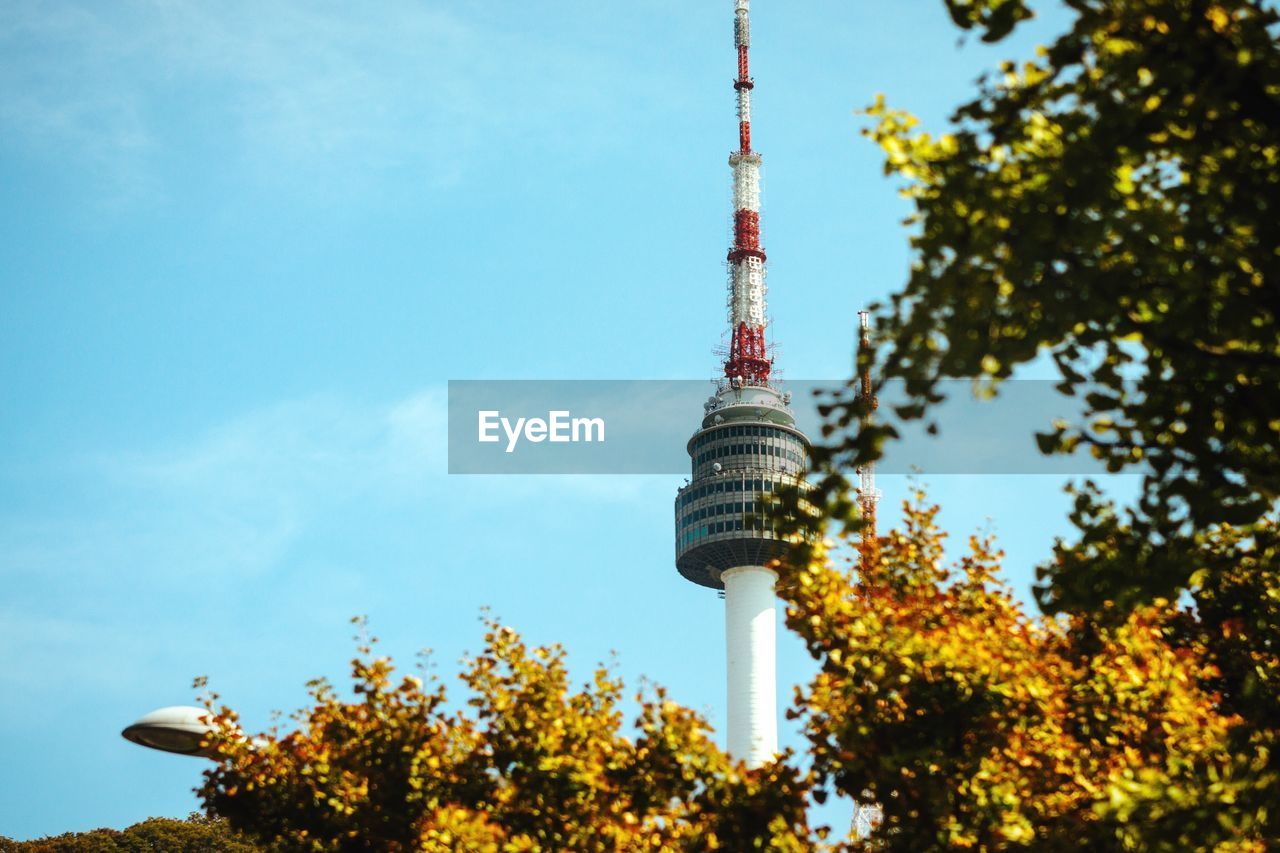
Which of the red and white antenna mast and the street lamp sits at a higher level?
the red and white antenna mast

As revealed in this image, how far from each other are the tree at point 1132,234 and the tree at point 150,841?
84.2 m

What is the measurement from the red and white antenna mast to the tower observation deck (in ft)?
0.39

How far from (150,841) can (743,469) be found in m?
90.8

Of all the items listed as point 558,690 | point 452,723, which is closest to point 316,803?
point 452,723

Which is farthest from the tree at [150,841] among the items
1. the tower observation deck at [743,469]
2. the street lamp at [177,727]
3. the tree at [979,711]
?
the tower observation deck at [743,469]

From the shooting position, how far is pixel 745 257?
18212 cm

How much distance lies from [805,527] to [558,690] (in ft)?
45.3

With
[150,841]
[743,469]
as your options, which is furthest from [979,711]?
[743,469]

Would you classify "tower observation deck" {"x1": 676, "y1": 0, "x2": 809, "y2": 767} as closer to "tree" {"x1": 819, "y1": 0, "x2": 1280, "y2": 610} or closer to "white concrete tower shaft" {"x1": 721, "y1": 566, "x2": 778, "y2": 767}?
"white concrete tower shaft" {"x1": 721, "y1": 566, "x2": 778, "y2": 767}

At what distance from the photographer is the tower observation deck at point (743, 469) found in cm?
17112

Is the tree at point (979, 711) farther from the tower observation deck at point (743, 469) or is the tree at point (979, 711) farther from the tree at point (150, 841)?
the tower observation deck at point (743, 469)

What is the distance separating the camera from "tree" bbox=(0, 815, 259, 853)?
287ft

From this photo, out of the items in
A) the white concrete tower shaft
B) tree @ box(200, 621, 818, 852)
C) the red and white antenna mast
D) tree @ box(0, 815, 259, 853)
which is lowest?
tree @ box(200, 621, 818, 852)

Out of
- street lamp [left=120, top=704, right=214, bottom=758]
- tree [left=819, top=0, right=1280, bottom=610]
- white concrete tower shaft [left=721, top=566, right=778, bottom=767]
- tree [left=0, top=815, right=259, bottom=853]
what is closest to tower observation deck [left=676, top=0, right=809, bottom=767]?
white concrete tower shaft [left=721, top=566, right=778, bottom=767]
